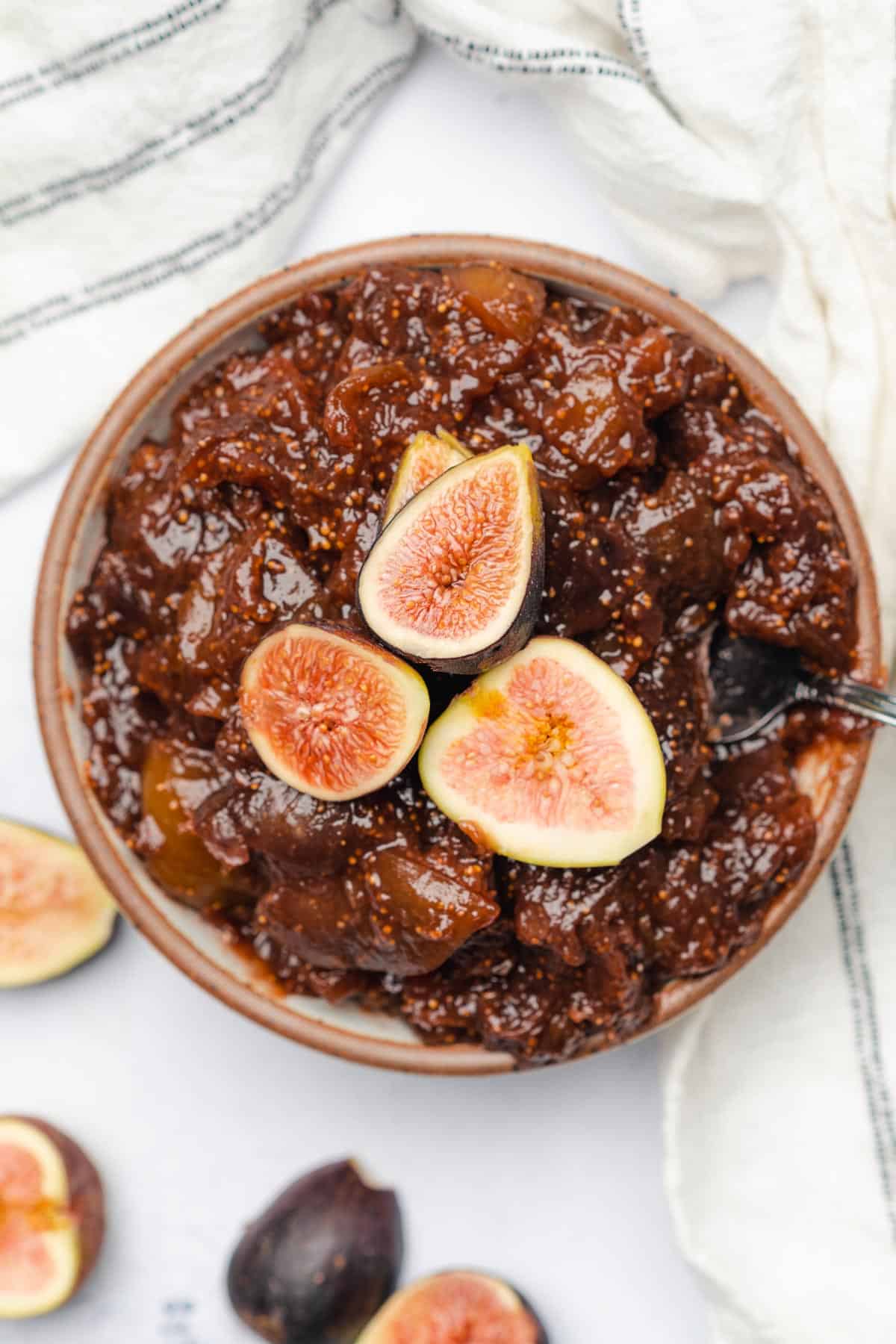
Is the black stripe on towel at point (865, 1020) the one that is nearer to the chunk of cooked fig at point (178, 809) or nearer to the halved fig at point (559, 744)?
the halved fig at point (559, 744)

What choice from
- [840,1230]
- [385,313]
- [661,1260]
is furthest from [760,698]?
[661,1260]

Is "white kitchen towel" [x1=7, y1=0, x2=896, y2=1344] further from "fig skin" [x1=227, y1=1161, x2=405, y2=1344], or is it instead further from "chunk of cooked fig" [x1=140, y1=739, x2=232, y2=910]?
"chunk of cooked fig" [x1=140, y1=739, x2=232, y2=910]

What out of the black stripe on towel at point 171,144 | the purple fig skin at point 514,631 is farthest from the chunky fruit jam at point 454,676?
the black stripe on towel at point 171,144

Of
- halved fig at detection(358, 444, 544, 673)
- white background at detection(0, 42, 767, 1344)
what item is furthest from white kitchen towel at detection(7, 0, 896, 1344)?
halved fig at detection(358, 444, 544, 673)

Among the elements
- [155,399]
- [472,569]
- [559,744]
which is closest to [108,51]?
[155,399]

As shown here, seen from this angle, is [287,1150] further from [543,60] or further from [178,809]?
[543,60]
